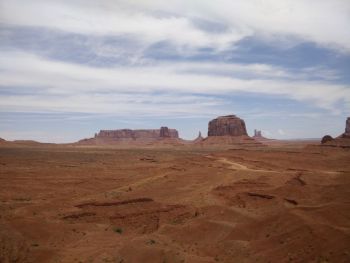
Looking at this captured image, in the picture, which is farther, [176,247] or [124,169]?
[124,169]

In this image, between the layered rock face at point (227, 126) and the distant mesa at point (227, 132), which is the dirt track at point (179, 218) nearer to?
the distant mesa at point (227, 132)

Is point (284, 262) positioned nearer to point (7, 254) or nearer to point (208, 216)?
point (208, 216)

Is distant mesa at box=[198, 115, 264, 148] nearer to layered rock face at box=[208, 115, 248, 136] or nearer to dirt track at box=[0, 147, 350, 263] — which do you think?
layered rock face at box=[208, 115, 248, 136]

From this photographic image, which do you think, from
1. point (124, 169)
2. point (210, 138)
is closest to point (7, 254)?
point (124, 169)

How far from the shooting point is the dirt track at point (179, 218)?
17547 millimetres

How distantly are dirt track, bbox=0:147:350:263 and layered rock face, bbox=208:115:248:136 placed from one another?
12103cm

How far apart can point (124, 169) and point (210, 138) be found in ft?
372

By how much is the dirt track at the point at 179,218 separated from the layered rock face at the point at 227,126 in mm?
121034

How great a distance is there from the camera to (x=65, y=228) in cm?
2228

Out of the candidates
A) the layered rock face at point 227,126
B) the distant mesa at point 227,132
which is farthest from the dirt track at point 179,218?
the layered rock face at point 227,126

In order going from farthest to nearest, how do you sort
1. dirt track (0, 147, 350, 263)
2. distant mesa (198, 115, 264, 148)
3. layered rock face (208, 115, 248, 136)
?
layered rock face (208, 115, 248, 136), distant mesa (198, 115, 264, 148), dirt track (0, 147, 350, 263)

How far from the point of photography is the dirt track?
17.5m

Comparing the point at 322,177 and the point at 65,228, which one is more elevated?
the point at 322,177

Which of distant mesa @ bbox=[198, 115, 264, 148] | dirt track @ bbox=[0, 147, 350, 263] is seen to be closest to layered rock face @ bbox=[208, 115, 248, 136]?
distant mesa @ bbox=[198, 115, 264, 148]
